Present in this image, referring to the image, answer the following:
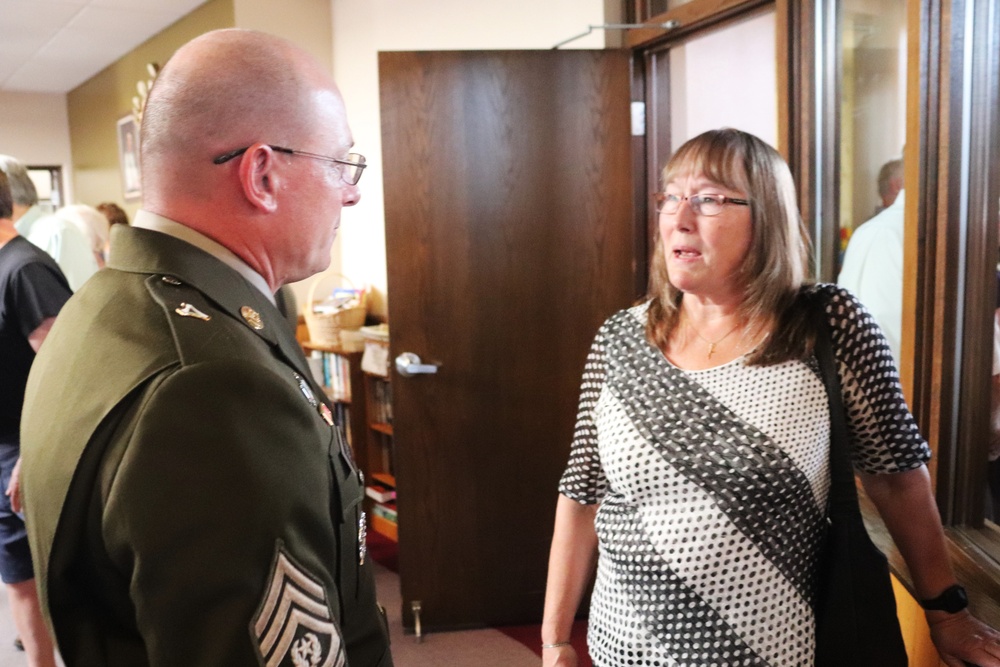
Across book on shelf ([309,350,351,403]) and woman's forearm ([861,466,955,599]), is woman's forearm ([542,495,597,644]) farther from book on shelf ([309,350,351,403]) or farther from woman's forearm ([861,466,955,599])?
book on shelf ([309,350,351,403])

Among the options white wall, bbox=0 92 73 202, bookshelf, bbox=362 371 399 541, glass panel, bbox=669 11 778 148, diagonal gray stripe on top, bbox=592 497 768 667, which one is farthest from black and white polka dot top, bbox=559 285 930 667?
white wall, bbox=0 92 73 202

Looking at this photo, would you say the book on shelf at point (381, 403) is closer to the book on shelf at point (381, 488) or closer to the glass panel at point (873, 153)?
the book on shelf at point (381, 488)

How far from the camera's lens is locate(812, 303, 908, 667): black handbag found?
1221 millimetres

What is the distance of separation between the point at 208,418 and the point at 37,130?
28.7 ft

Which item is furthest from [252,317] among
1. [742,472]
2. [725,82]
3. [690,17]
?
[725,82]

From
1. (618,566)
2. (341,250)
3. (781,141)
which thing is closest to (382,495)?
(341,250)

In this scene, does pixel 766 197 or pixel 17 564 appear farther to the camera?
pixel 17 564

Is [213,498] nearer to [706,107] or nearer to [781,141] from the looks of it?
[781,141]

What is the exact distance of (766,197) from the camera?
4.66ft

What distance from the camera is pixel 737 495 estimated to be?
4.05 ft

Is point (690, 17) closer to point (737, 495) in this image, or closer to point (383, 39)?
point (737, 495)

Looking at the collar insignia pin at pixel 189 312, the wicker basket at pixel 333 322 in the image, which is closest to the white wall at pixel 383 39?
the wicker basket at pixel 333 322

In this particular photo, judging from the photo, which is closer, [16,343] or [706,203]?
[706,203]

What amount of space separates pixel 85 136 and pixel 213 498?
8.10 meters
